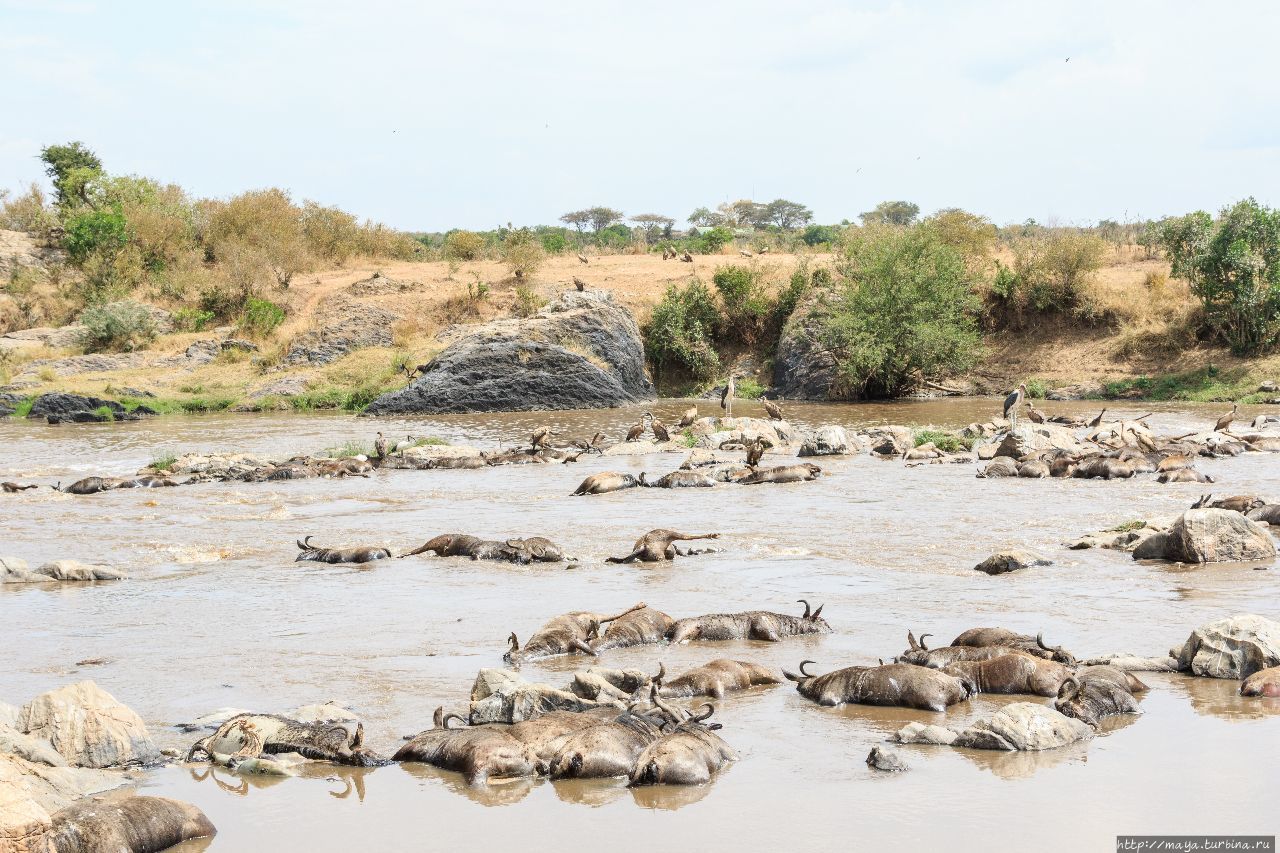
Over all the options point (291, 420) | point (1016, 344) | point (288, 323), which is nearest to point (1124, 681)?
point (291, 420)

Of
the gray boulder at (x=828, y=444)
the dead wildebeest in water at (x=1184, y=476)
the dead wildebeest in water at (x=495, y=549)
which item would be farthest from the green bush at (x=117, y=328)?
the dead wildebeest in water at (x=1184, y=476)

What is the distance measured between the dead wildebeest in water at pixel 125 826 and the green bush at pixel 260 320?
130 ft

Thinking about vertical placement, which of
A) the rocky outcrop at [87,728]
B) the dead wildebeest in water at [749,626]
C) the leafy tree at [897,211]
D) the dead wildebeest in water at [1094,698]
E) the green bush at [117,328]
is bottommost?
the dead wildebeest in water at [749,626]

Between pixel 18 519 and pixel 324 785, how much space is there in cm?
1284

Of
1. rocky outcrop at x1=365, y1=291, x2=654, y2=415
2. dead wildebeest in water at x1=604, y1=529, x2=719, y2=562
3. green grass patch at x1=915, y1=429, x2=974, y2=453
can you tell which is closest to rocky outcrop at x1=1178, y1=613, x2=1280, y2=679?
dead wildebeest in water at x1=604, y1=529, x2=719, y2=562

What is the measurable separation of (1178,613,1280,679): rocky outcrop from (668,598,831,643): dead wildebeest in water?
268 centimetres

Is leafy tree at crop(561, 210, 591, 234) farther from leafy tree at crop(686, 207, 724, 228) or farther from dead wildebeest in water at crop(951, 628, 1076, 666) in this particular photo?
dead wildebeest in water at crop(951, 628, 1076, 666)

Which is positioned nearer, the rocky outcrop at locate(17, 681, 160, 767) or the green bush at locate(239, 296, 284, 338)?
the rocky outcrop at locate(17, 681, 160, 767)

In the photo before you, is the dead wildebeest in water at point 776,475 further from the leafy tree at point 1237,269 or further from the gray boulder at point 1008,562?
the leafy tree at point 1237,269

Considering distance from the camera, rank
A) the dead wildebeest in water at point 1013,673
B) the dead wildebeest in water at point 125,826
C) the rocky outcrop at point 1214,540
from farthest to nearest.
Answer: the rocky outcrop at point 1214,540 < the dead wildebeest in water at point 1013,673 < the dead wildebeest in water at point 125,826

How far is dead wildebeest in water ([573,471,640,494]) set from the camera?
18.5m

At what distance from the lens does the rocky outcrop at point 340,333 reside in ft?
135

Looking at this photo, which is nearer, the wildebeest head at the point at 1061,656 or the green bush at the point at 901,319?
the wildebeest head at the point at 1061,656

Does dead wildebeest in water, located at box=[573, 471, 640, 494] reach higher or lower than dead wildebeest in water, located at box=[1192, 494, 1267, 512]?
lower
